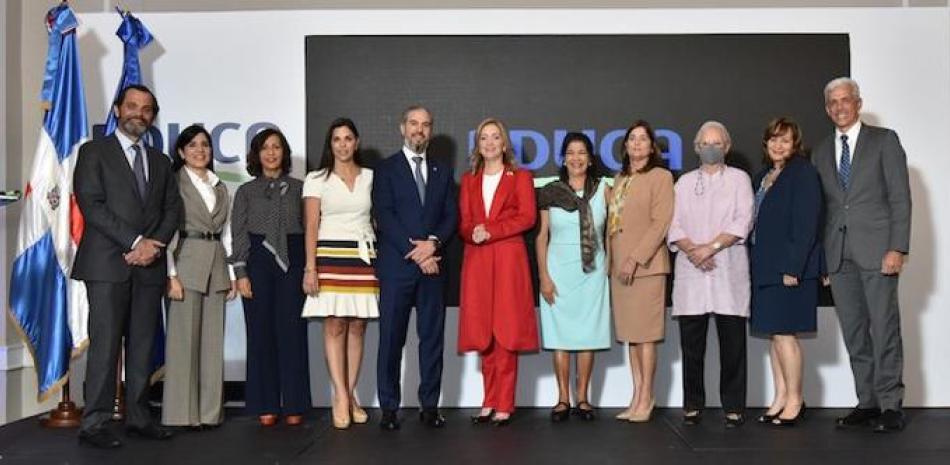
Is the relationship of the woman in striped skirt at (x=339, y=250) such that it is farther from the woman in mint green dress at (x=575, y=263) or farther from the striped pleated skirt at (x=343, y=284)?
the woman in mint green dress at (x=575, y=263)

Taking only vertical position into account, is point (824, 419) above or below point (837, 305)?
below

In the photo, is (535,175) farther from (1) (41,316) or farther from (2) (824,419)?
(1) (41,316)

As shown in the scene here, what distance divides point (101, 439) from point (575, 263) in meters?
2.48

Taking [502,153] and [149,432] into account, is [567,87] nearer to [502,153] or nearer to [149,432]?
[502,153]

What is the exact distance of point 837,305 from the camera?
5070 mm

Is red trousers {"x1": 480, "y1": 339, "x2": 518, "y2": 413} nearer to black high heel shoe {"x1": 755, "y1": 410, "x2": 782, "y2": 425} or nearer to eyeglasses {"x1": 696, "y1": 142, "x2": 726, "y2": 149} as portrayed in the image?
black high heel shoe {"x1": 755, "y1": 410, "x2": 782, "y2": 425}

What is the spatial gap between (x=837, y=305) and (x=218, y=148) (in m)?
3.61

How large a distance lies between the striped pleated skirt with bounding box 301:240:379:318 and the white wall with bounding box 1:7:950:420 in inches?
37.0

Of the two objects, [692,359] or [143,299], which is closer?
[143,299]

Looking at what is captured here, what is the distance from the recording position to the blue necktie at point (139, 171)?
464 cm

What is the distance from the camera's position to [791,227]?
4.98 m

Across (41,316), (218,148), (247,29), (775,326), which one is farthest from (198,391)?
(775,326)

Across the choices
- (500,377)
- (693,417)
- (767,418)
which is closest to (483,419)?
(500,377)

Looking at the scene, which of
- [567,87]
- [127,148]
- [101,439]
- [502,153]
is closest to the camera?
[101,439]
